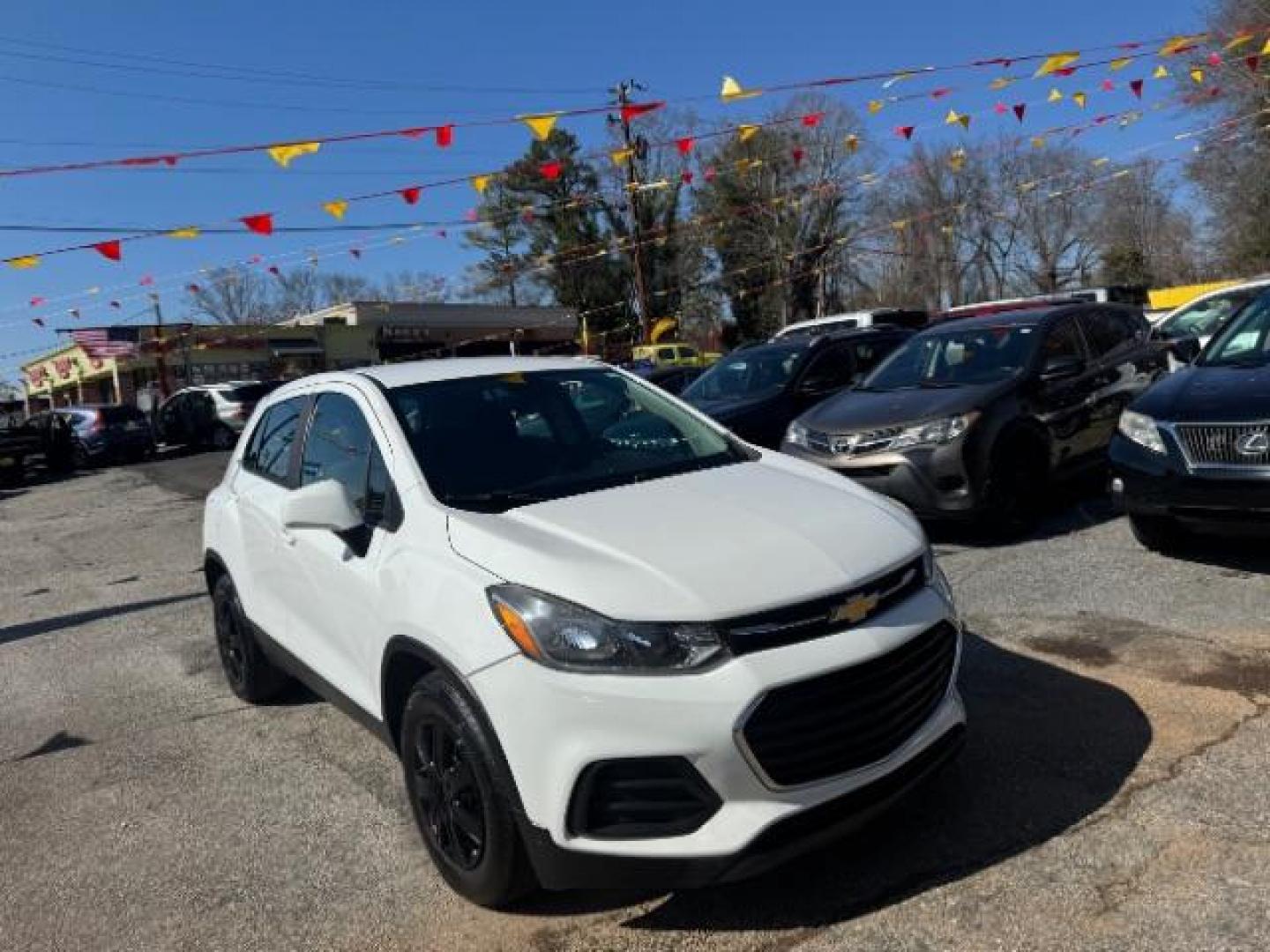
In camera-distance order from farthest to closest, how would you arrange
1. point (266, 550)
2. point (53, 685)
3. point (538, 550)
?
1. point (53, 685)
2. point (266, 550)
3. point (538, 550)

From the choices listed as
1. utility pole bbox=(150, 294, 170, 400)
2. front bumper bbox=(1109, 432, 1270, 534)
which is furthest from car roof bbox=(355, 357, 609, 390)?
utility pole bbox=(150, 294, 170, 400)

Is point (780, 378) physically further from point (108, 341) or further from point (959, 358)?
point (108, 341)

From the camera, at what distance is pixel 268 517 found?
438 cm

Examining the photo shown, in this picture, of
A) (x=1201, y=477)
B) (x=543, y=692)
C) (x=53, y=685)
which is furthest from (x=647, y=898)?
(x=53, y=685)

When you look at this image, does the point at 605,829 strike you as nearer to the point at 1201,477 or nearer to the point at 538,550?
the point at 538,550

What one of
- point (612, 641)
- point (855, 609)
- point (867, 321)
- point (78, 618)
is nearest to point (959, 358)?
point (855, 609)

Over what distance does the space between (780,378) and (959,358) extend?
93.3 inches

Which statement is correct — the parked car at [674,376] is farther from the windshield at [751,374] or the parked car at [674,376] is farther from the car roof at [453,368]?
the car roof at [453,368]

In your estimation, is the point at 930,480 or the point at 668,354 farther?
the point at 668,354

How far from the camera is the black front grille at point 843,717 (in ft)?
8.52

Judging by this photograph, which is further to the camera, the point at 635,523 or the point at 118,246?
the point at 118,246

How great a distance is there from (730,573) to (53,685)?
4.96 meters

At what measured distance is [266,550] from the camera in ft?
14.3

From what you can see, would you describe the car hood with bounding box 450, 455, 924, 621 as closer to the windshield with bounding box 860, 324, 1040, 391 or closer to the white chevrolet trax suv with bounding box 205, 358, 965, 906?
the white chevrolet trax suv with bounding box 205, 358, 965, 906
